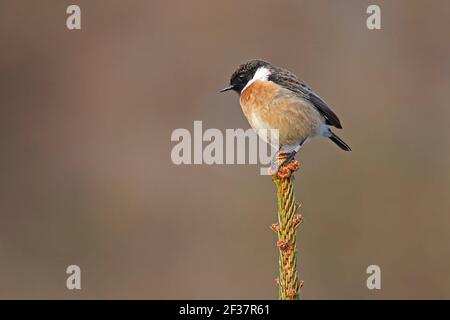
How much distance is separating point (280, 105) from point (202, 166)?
187 inches

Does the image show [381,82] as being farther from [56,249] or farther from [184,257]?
[56,249]

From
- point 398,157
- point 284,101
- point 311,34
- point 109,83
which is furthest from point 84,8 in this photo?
point 284,101

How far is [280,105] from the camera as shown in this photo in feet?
18.4

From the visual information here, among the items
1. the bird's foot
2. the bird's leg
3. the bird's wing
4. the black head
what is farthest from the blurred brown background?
the bird's foot

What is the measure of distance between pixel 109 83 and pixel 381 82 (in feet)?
12.9

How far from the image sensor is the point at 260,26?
35.8 ft

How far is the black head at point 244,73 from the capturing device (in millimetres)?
5535

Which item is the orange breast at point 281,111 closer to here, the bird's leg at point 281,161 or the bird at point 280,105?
the bird at point 280,105

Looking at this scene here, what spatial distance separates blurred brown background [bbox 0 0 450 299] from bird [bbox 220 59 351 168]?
3.56 m

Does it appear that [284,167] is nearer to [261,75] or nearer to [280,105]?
[280,105]

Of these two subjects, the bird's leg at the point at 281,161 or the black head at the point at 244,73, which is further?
the black head at the point at 244,73

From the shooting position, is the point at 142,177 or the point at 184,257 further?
the point at 142,177

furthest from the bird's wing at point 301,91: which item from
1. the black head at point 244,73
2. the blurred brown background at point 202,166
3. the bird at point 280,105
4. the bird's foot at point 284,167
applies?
the blurred brown background at point 202,166
